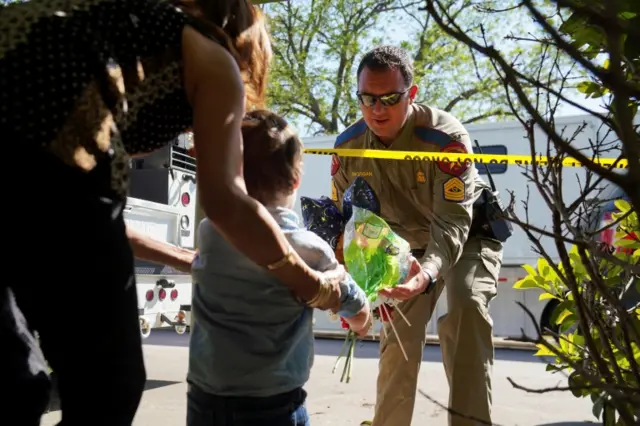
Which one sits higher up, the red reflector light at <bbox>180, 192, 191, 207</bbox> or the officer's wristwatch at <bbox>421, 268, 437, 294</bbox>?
the red reflector light at <bbox>180, 192, 191, 207</bbox>

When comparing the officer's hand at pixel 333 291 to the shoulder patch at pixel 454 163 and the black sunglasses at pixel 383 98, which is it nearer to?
the shoulder patch at pixel 454 163

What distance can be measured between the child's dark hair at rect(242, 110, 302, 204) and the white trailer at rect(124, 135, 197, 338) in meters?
4.40

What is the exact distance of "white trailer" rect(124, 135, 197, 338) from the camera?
694 cm

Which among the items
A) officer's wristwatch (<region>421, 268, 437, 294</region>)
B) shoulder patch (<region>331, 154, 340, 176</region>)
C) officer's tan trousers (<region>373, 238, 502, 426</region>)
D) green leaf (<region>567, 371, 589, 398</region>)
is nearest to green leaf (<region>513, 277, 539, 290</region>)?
green leaf (<region>567, 371, 589, 398</region>)

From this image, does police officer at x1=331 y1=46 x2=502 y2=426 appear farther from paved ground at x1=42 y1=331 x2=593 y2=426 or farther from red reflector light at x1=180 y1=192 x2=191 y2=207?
red reflector light at x1=180 y1=192 x2=191 y2=207

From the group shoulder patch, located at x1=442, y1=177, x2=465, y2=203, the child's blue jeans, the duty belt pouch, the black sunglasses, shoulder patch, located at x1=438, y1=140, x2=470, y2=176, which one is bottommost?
the child's blue jeans

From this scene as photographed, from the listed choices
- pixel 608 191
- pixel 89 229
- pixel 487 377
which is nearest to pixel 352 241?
pixel 487 377

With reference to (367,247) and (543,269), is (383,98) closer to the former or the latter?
(367,247)

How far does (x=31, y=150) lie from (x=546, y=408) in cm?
504

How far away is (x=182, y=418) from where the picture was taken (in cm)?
549

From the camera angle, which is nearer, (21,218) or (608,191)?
(21,218)

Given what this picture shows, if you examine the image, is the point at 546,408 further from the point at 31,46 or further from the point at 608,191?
the point at 31,46

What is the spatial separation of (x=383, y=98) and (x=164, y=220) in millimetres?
4039

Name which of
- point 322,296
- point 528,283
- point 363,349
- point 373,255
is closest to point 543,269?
point 528,283
